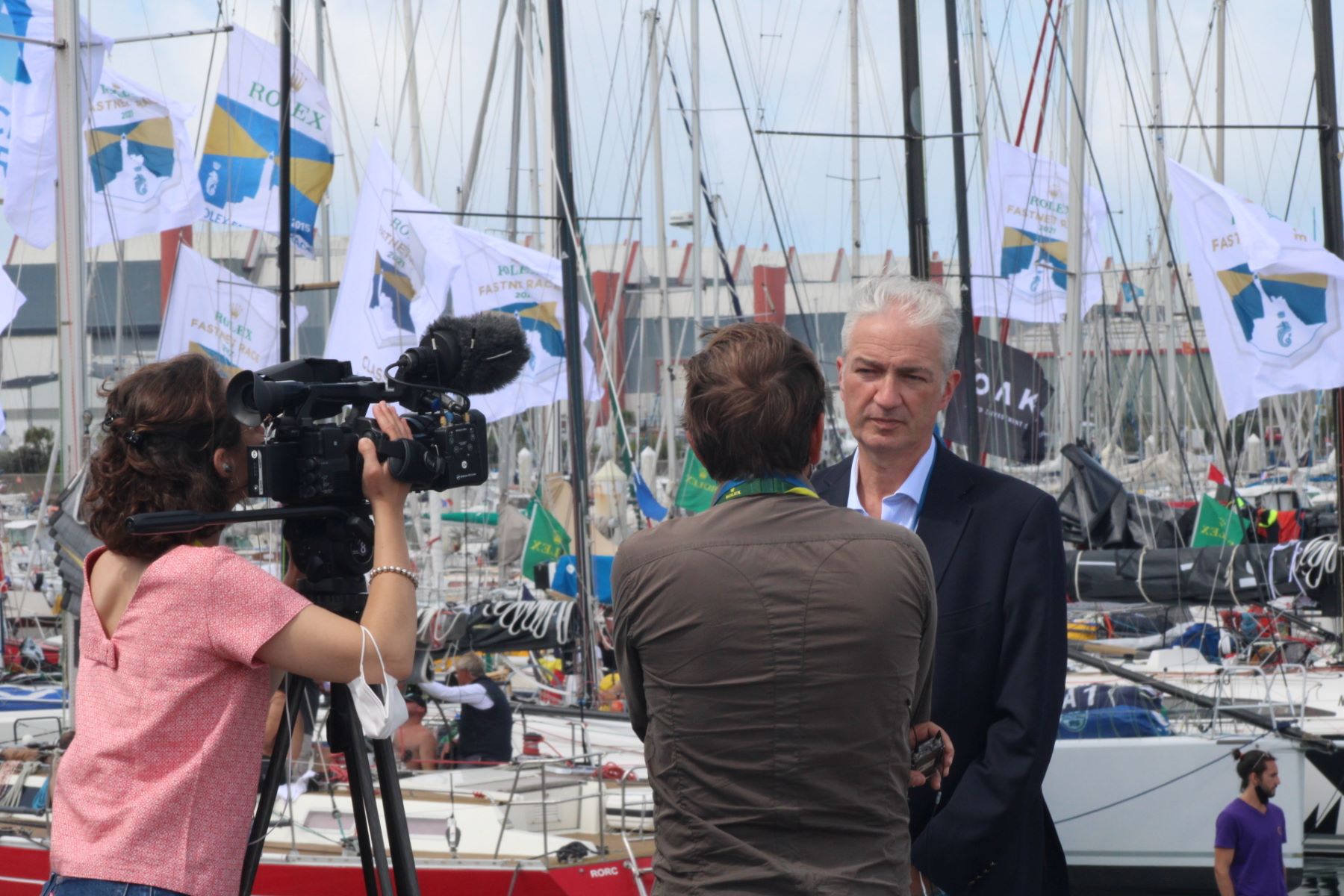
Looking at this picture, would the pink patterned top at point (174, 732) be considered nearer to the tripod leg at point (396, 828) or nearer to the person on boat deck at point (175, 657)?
the person on boat deck at point (175, 657)

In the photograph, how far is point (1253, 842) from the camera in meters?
7.52

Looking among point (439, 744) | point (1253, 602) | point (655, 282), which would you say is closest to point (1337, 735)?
point (1253, 602)

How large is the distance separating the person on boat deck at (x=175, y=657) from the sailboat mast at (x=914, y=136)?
20.7ft

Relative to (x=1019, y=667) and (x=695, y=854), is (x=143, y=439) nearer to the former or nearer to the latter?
(x=695, y=854)

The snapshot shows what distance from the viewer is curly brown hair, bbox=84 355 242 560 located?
7.57ft

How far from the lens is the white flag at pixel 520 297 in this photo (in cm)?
1280

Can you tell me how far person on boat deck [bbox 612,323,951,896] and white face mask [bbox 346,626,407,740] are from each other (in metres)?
0.48

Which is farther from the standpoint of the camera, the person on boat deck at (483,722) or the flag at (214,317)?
the flag at (214,317)

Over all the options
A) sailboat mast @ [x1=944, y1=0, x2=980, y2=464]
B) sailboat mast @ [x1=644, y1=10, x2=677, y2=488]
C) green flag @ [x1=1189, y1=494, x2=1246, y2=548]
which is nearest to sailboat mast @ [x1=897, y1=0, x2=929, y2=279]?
sailboat mast @ [x1=944, y1=0, x2=980, y2=464]

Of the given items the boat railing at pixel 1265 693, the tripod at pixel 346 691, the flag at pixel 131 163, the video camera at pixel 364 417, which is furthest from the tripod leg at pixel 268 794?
the flag at pixel 131 163

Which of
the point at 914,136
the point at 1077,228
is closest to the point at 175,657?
the point at 914,136

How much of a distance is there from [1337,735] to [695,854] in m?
9.56

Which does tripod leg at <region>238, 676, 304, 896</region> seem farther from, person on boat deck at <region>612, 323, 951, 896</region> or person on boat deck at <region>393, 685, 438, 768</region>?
person on boat deck at <region>393, 685, 438, 768</region>

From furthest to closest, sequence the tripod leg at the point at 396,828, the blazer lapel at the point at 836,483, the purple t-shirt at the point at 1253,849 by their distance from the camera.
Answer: the purple t-shirt at the point at 1253,849
the blazer lapel at the point at 836,483
the tripod leg at the point at 396,828
